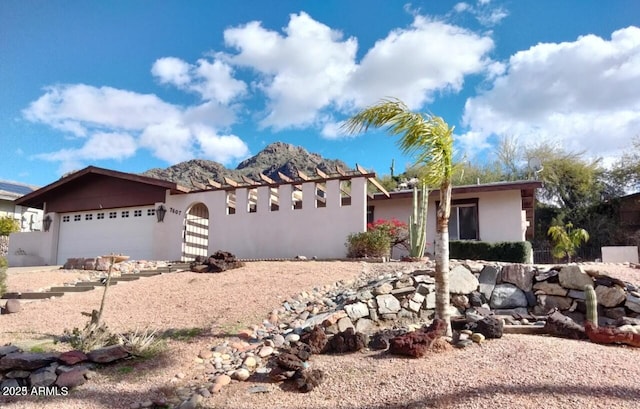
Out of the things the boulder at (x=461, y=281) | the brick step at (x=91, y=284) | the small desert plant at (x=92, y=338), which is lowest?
the small desert plant at (x=92, y=338)

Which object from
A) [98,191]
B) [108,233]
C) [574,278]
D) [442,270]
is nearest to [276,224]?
[108,233]

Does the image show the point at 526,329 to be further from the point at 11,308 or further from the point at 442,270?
the point at 11,308

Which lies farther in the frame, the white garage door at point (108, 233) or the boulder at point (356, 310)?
the white garage door at point (108, 233)

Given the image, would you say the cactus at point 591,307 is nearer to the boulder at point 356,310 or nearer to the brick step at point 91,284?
the boulder at point 356,310

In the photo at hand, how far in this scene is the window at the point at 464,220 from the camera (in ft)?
52.2

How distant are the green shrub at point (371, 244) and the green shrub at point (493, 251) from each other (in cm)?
273

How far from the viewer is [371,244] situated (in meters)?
13.0

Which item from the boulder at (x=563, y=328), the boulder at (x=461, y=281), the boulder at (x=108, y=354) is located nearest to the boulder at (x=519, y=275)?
the boulder at (x=461, y=281)

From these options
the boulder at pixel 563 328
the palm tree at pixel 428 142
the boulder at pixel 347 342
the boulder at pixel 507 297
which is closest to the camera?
the boulder at pixel 347 342

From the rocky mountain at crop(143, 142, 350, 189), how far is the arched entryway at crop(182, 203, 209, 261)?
788 inches

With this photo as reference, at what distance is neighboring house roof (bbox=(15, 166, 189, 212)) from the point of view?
17.5m

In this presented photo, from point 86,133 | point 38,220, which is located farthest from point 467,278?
point 38,220

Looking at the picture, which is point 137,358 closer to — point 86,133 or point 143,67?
point 143,67

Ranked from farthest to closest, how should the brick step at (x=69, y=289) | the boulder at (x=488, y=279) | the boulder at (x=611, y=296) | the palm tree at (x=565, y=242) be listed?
the palm tree at (x=565, y=242) < the brick step at (x=69, y=289) < the boulder at (x=488, y=279) < the boulder at (x=611, y=296)
